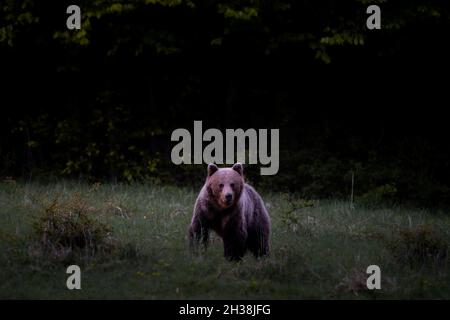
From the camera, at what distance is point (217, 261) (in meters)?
7.44

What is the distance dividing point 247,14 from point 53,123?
5483mm

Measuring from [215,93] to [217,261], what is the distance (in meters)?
8.78

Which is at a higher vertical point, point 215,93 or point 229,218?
point 215,93

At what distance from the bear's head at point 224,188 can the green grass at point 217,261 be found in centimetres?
62

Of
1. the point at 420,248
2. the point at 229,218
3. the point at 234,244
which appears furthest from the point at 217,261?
the point at 420,248

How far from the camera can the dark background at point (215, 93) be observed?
45.8 ft

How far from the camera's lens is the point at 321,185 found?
1335 centimetres

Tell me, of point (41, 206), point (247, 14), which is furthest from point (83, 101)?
point (41, 206)

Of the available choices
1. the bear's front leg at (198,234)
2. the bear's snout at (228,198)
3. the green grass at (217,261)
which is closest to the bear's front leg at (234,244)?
the green grass at (217,261)
